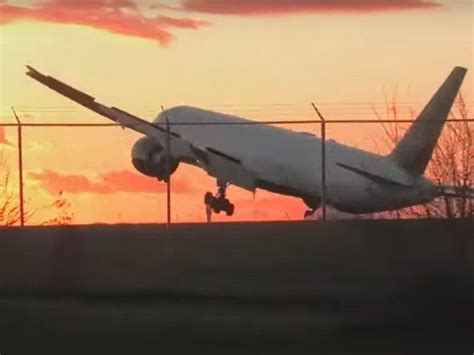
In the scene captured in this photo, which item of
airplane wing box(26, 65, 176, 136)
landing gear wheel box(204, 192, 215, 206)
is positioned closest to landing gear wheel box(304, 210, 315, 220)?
landing gear wheel box(204, 192, 215, 206)

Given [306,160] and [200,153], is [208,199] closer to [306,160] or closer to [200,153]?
[200,153]

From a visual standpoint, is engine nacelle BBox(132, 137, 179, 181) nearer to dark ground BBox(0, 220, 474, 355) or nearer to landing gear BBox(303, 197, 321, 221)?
landing gear BBox(303, 197, 321, 221)

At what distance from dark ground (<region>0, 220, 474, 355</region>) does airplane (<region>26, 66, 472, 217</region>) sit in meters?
7.59

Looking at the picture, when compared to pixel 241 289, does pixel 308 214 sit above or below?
above

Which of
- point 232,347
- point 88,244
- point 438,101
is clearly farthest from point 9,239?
point 438,101

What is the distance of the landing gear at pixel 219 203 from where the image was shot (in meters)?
21.8

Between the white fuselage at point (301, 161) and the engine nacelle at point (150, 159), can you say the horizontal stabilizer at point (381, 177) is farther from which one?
the engine nacelle at point (150, 159)

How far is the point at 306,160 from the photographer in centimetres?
3080

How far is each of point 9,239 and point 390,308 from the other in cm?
782

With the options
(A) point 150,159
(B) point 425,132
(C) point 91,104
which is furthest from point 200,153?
(B) point 425,132

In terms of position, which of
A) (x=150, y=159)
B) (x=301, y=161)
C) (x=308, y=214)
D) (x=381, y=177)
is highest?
(x=301, y=161)

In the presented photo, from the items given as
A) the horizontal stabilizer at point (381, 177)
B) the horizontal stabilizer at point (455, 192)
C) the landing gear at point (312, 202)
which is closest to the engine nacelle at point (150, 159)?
the landing gear at point (312, 202)

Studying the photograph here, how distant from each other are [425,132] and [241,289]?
17.2 meters

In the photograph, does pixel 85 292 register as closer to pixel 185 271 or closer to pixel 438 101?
pixel 185 271
